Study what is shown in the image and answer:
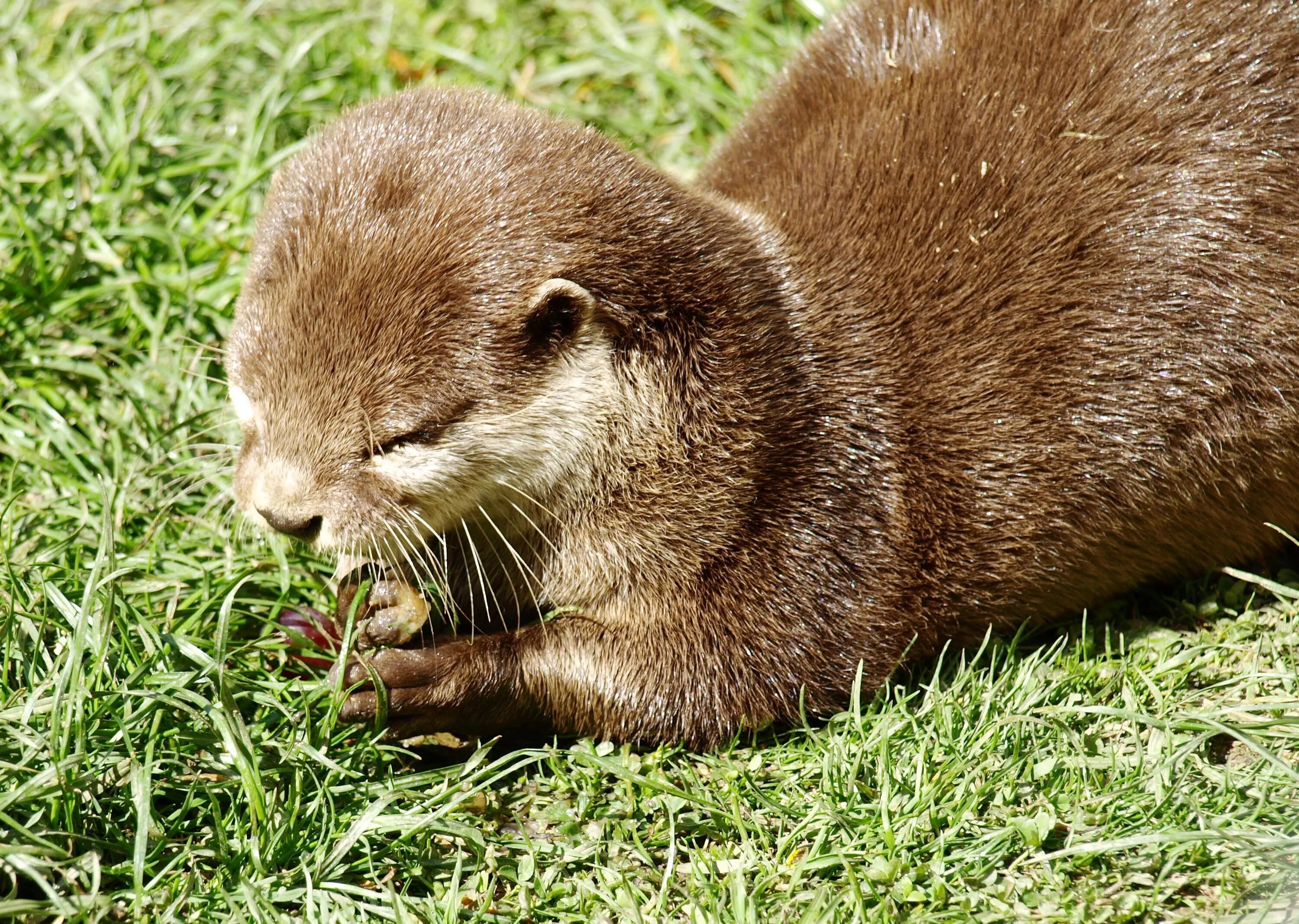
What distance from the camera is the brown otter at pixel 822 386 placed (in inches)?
101

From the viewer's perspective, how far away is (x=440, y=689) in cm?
271

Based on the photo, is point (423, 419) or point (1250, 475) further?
point (1250, 475)

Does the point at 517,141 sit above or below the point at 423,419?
above

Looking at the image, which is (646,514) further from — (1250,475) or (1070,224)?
(1250,475)

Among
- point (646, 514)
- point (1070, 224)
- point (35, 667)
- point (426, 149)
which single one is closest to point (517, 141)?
point (426, 149)

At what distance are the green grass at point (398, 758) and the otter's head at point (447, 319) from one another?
1.32ft

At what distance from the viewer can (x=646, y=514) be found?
2732 millimetres

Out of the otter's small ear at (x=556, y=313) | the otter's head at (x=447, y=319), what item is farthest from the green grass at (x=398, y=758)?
the otter's small ear at (x=556, y=313)

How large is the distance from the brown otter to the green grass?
15cm

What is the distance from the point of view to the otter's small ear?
248 cm

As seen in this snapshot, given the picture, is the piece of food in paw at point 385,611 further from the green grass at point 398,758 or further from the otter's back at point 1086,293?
the otter's back at point 1086,293

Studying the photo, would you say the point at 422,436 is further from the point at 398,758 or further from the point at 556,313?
the point at 398,758

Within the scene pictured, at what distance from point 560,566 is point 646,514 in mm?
222

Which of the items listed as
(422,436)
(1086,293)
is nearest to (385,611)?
(422,436)
